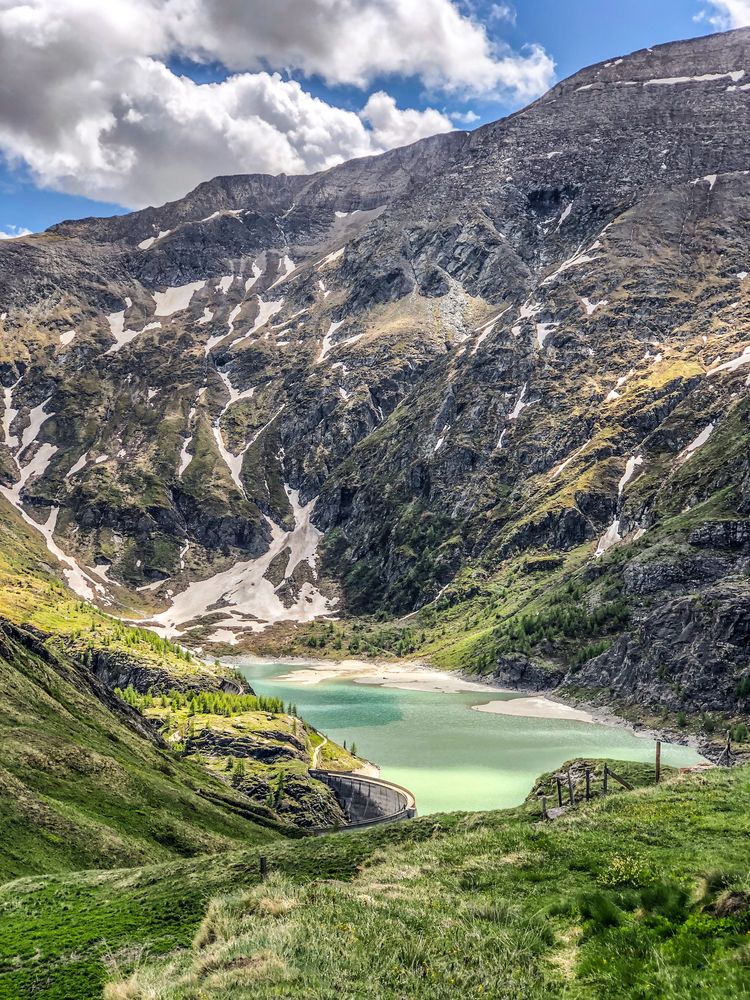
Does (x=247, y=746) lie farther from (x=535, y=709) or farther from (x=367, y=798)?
(x=535, y=709)

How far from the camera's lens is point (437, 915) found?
15820 millimetres

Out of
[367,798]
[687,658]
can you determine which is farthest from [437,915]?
[687,658]

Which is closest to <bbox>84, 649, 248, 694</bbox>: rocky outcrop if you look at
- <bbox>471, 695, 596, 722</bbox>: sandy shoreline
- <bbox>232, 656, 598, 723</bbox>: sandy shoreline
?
<bbox>471, 695, 596, 722</bbox>: sandy shoreline

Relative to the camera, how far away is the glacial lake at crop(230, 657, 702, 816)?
80125 mm

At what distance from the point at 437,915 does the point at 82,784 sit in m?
31.1

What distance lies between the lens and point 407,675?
178 meters

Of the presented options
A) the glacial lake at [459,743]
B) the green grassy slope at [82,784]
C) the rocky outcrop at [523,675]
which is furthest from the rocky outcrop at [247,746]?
the rocky outcrop at [523,675]

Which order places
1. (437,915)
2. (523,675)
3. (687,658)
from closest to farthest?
(437,915), (687,658), (523,675)

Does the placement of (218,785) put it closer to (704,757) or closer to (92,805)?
(92,805)

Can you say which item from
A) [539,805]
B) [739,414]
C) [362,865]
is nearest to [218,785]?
[539,805]

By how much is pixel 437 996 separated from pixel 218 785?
5616 centimetres

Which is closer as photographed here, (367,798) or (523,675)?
(367,798)

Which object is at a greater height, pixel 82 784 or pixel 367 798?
pixel 82 784

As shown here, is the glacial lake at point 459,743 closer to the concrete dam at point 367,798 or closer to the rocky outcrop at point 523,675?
the concrete dam at point 367,798
